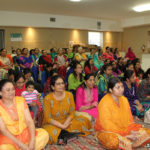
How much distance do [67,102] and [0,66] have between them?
3.56 meters

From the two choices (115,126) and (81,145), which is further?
(81,145)

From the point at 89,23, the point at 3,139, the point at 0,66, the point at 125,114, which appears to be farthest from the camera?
the point at 89,23

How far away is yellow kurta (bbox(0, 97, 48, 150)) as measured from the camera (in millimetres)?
1944

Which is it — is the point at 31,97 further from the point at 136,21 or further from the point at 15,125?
the point at 136,21

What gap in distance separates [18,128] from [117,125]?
1.17 m

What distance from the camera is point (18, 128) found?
2.04 metres

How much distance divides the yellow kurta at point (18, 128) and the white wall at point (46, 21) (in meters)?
6.39

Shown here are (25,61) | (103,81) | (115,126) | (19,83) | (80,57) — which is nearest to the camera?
(115,126)

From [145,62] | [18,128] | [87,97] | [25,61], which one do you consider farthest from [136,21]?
[18,128]

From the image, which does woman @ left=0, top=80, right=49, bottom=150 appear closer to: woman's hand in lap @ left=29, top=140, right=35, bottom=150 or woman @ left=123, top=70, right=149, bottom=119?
woman's hand in lap @ left=29, top=140, right=35, bottom=150

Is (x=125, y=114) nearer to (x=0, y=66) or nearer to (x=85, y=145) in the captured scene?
(x=85, y=145)

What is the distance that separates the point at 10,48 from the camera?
8180 millimetres

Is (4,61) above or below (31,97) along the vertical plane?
above

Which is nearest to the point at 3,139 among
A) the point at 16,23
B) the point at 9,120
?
the point at 9,120
